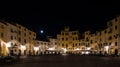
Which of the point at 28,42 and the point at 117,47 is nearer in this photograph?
the point at 117,47

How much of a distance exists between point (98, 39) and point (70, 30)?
5339 centimetres

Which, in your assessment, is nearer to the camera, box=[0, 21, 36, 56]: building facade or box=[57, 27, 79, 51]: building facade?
box=[0, 21, 36, 56]: building facade

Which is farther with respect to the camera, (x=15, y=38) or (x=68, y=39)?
(x=68, y=39)

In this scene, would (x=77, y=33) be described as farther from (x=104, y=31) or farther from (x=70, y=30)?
(x=104, y=31)

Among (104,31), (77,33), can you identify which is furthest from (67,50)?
(104,31)

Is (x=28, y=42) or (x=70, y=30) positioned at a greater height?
(x=70, y=30)

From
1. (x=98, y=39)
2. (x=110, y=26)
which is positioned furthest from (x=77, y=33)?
(x=110, y=26)

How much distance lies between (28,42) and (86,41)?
164ft

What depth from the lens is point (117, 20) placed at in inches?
3337

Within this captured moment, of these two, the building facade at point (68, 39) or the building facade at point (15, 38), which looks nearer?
the building facade at point (15, 38)

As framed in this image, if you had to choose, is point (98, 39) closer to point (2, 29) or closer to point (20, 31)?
point (20, 31)

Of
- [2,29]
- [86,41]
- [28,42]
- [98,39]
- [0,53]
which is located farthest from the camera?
[86,41]

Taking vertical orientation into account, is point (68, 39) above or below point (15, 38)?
above

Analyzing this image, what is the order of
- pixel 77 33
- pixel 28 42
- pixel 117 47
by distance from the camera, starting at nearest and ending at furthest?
pixel 117 47, pixel 28 42, pixel 77 33
